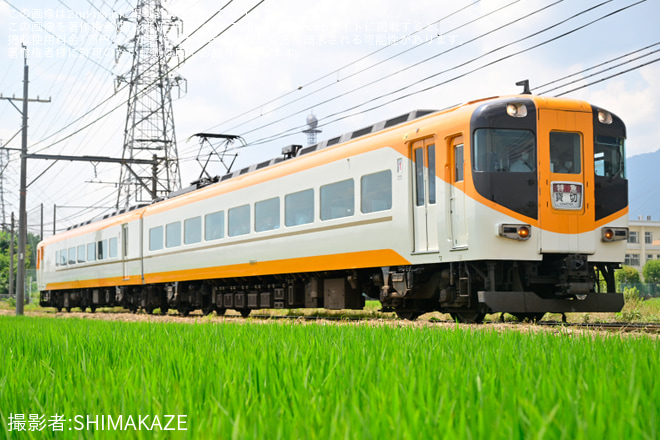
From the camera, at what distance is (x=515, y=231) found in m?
10.2

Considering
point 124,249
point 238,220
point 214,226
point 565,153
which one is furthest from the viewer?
point 124,249

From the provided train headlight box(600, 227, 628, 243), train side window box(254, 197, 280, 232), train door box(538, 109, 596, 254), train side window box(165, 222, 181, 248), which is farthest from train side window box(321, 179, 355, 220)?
train side window box(165, 222, 181, 248)

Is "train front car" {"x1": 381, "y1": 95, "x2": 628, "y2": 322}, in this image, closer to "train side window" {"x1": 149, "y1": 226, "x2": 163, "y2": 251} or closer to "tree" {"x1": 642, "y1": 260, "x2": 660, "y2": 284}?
"train side window" {"x1": 149, "y1": 226, "x2": 163, "y2": 251}

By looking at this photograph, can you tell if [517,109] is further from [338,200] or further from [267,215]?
[267,215]

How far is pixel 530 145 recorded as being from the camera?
34.8ft

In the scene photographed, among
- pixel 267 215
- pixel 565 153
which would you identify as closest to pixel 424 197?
pixel 565 153

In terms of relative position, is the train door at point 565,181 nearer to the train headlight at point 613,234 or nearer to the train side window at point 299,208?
the train headlight at point 613,234

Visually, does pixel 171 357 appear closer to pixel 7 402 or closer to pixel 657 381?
pixel 7 402

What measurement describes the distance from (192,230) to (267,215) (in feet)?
14.3

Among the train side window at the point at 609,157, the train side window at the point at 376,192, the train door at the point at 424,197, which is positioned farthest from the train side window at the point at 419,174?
the train side window at the point at 609,157

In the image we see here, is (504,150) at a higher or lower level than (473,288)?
higher

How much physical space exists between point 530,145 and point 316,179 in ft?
15.3

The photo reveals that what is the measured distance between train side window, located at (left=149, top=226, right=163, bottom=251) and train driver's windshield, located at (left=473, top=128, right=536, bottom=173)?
43.2ft

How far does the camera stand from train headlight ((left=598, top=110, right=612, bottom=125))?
11186 mm
